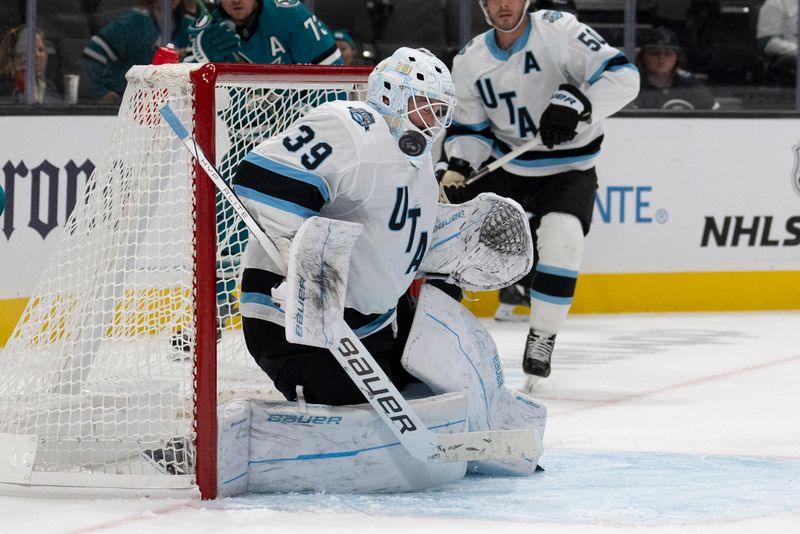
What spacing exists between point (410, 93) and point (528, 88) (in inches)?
68.8

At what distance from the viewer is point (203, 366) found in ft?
8.48

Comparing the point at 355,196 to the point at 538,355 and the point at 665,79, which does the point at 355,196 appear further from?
the point at 665,79

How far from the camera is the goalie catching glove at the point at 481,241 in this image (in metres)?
2.93

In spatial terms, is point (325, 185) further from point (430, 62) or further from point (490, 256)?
point (490, 256)

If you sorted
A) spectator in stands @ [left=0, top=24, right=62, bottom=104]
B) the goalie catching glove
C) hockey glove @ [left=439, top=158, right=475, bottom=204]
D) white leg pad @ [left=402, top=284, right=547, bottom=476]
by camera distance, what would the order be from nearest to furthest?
white leg pad @ [left=402, top=284, right=547, bottom=476] < the goalie catching glove < hockey glove @ [left=439, top=158, right=475, bottom=204] < spectator in stands @ [left=0, top=24, right=62, bottom=104]


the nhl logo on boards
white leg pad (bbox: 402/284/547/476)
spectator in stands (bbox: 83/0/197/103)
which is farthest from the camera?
the nhl logo on boards

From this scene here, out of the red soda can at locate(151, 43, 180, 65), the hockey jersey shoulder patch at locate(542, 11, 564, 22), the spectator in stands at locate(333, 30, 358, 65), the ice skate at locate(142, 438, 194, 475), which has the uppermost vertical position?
the red soda can at locate(151, 43, 180, 65)

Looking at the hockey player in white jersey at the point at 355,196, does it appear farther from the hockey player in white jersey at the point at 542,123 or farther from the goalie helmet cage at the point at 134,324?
the hockey player in white jersey at the point at 542,123

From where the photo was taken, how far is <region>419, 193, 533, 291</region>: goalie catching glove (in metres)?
2.93

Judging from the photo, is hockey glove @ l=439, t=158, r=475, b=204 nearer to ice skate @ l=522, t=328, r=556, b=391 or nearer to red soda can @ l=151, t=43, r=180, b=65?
ice skate @ l=522, t=328, r=556, b=391

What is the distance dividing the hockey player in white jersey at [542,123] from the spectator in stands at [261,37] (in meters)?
0.46

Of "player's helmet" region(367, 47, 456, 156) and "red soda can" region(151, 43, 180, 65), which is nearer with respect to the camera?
"player's helmet" region(367, 47, 456, 156)

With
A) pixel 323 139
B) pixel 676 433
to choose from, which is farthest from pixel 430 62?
pixel 676 433

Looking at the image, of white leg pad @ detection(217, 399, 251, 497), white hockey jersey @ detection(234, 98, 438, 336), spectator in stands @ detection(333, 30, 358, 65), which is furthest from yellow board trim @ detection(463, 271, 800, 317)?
white leg pad @ detection(217, 399, 251, 497)
